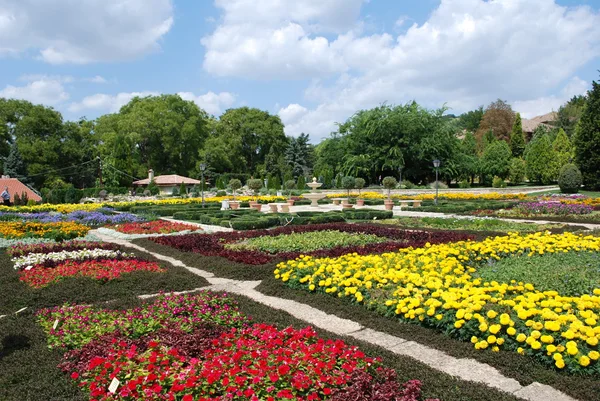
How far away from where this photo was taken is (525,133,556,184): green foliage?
41531 mm

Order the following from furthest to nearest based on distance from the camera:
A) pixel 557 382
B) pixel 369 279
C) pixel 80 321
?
1. pixel 369 279
2. pixel 80 321
3. pixel 557 382

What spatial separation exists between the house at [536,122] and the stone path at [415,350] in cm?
7171

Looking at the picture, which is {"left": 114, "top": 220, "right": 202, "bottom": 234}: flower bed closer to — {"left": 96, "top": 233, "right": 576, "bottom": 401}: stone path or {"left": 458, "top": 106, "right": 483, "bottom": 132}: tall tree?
{"left": 96, "top": 233, "right": 576, "bottom": 401}: stone path

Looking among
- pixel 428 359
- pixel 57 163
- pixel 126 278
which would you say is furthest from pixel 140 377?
pixel 57 163

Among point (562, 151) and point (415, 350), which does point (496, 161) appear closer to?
point (562, 151)

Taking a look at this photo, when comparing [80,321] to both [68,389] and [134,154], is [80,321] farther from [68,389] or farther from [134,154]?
[134,154]

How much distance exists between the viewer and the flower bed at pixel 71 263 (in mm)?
6918

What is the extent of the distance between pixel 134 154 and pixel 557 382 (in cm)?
4915

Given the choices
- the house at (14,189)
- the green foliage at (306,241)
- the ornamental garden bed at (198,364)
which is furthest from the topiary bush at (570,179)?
the house at (14,189)

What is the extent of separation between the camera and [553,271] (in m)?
5.76

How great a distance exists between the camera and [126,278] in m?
6.90

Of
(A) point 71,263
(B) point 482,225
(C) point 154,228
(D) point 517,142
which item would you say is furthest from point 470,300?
(D) point 517,142

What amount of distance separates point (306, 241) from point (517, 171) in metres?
40.7

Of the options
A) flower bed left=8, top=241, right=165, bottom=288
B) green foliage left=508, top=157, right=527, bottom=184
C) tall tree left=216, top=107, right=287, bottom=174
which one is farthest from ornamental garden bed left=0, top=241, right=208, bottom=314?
tall tree left=216, top=107, right=287, bottom=174
